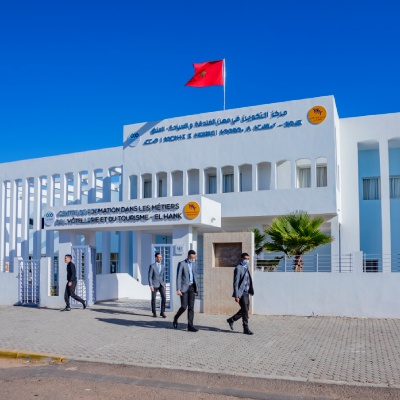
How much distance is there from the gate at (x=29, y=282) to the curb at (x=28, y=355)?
802 cm

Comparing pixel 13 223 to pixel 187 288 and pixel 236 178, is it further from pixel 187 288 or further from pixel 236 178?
pixel 187 288

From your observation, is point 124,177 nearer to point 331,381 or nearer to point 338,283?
point 338,283


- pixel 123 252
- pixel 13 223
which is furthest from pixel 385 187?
pixel 13 223

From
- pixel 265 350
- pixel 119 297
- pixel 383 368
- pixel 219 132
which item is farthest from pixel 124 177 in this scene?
pixel 383 368

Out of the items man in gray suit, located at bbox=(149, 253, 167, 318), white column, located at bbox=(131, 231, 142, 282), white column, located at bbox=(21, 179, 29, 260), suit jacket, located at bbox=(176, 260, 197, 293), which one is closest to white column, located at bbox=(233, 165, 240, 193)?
white column, located at bbox=(131, 231, 142, 282)

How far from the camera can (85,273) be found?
1670 centimetres

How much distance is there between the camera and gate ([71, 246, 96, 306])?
657 inches

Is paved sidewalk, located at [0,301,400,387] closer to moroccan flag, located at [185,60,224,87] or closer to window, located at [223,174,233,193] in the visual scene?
window, located at [223,174,233,193]

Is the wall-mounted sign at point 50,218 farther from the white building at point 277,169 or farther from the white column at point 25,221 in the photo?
the white column at point 25,221

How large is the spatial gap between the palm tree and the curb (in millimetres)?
7904

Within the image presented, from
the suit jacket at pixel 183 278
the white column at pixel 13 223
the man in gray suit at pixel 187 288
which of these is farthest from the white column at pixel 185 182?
the suit jacket at pixel 183 278

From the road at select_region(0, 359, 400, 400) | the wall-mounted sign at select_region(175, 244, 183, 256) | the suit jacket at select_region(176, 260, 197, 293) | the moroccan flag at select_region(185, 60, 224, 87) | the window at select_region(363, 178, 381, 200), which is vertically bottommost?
the road at select_region(0, 359, 400, 400)

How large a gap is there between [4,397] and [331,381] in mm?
4541

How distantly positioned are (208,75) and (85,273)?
10942mm
